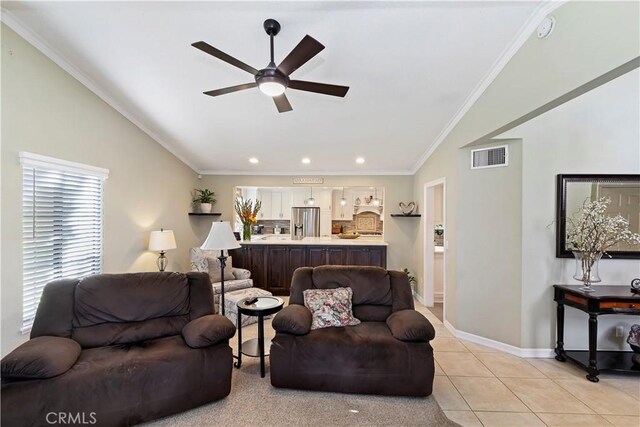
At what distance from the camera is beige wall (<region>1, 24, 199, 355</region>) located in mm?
2211

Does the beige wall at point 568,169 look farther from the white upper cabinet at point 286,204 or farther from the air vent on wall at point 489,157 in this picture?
the white upper cabinet at point 286,204

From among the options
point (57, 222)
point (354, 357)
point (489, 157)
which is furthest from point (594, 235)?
Answer: point (57, 222)

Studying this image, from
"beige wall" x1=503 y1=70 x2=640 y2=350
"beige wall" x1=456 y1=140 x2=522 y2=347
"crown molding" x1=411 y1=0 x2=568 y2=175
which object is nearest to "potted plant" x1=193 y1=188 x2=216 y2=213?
"crown molding" x1=411 y1=0 x2=568 y2=175

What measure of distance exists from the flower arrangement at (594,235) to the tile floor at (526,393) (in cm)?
93

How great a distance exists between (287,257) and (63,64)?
159 inches

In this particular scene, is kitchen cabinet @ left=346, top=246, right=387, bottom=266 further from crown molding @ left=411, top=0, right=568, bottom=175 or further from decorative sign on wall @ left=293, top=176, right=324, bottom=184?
crown molding @ left=411, top=0, right=568, bottom=175

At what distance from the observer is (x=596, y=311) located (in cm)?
256

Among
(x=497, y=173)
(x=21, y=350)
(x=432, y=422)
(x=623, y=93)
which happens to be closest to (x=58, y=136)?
(x=21, y=350)

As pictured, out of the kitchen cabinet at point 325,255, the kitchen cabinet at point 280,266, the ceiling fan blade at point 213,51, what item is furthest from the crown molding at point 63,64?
the kitchen cabinet at point 325,255

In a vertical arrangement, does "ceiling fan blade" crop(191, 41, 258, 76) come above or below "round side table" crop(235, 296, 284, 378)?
above

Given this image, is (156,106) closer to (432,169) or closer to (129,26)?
(129,26)

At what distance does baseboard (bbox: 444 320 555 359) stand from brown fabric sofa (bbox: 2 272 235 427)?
9.48 ft

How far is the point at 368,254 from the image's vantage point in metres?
5.41

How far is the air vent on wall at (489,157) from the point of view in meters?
3.20
